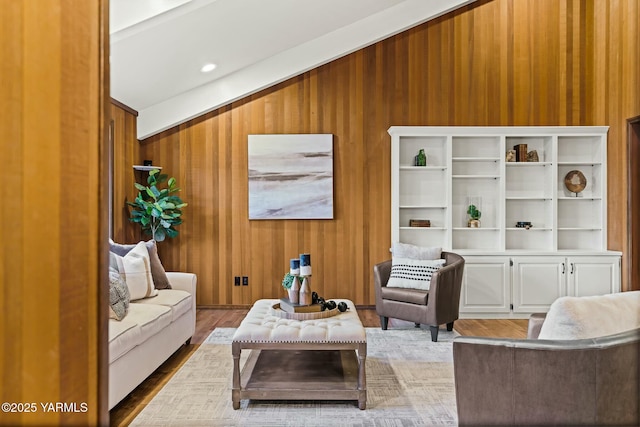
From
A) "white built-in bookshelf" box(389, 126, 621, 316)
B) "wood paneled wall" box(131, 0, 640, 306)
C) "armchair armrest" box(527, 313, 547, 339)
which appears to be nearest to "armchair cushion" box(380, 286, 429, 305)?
"white built-in bookshelf" box(389, 126, 621, 316)

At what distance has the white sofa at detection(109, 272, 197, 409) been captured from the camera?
2.57m

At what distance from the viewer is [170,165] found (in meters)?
5.63

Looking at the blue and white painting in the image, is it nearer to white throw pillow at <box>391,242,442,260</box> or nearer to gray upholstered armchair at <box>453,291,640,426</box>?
white throw pillow at <box>391,242,442,260</box>

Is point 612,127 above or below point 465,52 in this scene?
below

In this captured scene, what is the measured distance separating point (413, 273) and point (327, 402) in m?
2.04

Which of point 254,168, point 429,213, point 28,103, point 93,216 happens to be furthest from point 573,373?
point 254,168

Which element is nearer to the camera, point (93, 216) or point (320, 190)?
point (93, 216)

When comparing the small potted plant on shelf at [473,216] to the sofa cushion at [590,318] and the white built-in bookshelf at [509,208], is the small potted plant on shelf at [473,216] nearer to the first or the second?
the white built-in bookshelf at [509,208]

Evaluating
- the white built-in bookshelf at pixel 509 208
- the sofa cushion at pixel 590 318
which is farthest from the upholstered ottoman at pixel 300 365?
the white built-in bookshelf at pixel 509 208

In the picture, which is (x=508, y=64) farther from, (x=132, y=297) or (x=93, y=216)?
(x=93, y=216)

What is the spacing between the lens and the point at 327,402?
2.80m

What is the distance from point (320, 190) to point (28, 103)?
4670 millimetres

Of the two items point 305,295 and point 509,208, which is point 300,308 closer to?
point 305,295

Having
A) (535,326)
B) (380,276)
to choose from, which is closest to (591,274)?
(380,276)
